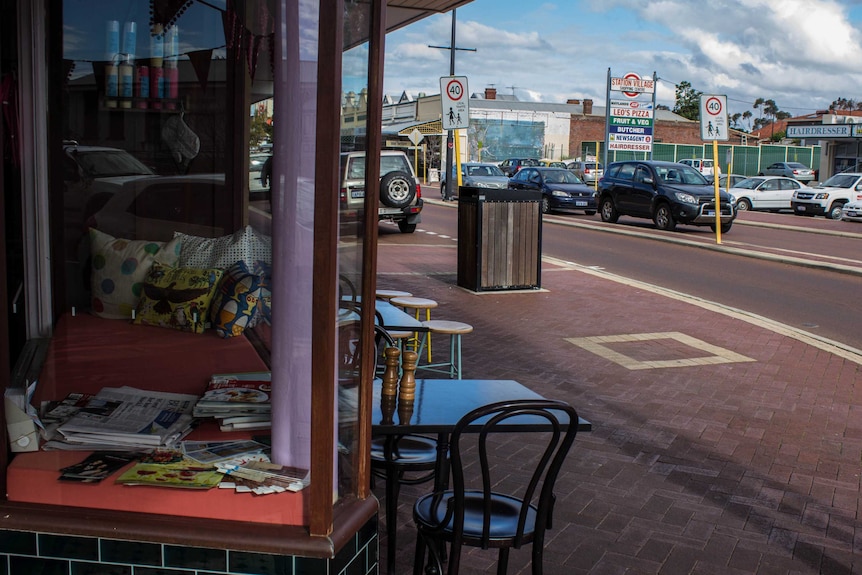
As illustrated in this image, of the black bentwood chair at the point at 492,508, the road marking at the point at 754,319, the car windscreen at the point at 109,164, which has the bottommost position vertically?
the road marking at the point at 754,319

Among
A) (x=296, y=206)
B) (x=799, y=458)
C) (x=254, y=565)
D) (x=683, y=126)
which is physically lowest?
(x=799, y=458)

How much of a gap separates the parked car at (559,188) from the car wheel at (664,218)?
4.65 m

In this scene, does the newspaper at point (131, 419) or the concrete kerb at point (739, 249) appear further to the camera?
the concrete kerb at point (739, 249)

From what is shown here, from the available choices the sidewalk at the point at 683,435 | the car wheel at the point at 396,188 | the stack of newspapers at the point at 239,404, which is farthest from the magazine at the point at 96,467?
the car wheel at the point at 396,188

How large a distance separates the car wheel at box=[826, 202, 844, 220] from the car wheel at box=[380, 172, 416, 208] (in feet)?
52.3

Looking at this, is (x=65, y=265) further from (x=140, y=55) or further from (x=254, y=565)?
(x=254, y=565)

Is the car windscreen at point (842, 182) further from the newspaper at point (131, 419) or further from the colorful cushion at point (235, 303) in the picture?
the newspaper at point (131, 419)

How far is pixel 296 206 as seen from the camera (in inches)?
105

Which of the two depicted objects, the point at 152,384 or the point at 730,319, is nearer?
the point at 152,384

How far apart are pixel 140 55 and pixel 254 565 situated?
395 centimetres

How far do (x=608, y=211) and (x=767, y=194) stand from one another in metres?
9.20

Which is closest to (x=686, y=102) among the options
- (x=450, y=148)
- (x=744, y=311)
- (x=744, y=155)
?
(x=744, y=155)

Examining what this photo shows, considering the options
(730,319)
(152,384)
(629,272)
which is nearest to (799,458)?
(152,384)

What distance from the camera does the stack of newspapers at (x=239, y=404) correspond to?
328 centimetres
